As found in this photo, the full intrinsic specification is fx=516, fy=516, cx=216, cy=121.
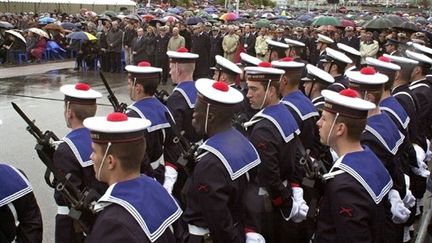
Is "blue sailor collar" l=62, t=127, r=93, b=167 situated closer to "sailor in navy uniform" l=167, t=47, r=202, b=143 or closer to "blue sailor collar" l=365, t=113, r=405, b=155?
"sailor in navy uniform" l=167, t=47, r=202, b=143

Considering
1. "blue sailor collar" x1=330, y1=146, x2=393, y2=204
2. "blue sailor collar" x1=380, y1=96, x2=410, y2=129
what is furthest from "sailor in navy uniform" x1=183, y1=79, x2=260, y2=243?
"blue sailor collar" x1=380, y1=96, x2=410, y2=129

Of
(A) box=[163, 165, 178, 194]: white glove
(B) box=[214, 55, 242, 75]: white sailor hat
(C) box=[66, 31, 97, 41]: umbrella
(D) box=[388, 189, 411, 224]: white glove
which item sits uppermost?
(B) box=[214, 55, 242, 75]: white sailor hat

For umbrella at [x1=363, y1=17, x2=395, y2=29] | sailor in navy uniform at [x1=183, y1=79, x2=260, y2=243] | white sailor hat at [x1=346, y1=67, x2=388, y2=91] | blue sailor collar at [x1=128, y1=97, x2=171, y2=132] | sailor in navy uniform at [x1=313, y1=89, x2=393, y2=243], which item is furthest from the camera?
umbrella at [x1=363, y1=17, x2=395, y2=29]

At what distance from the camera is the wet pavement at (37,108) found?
7.34 meters

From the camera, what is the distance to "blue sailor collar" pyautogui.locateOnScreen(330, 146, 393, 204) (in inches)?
130

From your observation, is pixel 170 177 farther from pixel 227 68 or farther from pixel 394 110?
pixel 394 110

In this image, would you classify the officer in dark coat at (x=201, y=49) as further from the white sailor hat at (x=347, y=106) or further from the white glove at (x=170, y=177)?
the white sailor hat at (x=347, y=106)

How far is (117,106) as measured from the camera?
6.09m

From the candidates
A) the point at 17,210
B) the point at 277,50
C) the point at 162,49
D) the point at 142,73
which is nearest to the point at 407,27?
the point at 277,50

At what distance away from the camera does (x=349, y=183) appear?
3.26 meters

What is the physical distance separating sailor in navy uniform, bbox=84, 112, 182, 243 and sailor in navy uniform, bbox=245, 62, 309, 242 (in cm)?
157

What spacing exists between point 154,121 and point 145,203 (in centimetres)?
252

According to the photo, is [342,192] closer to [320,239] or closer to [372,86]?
[320,239]

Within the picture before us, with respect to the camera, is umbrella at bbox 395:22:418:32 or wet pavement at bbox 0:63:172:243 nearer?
wet pavement at bbox 0:63:172:243
